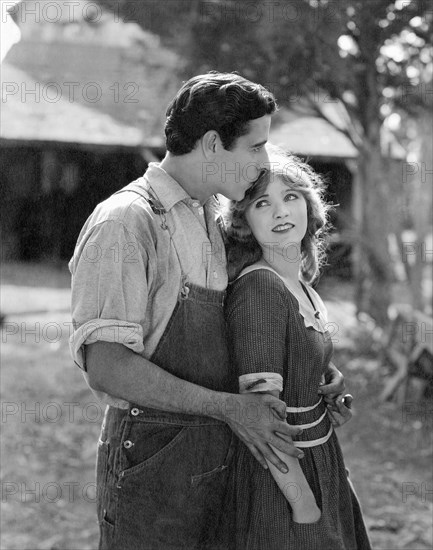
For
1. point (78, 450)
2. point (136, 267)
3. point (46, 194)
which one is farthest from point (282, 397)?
point (46, 194)

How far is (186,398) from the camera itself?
2.17 meters

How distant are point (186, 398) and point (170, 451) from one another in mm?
244

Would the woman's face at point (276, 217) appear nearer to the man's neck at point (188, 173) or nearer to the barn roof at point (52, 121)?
the man's neck at point (188, 173)

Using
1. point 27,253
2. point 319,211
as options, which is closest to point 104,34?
point 27,253

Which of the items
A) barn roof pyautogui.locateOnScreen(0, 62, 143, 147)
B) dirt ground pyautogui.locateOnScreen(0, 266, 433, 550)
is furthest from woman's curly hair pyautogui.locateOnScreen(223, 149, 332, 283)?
barn roof pyautogui.locateOnScreen(0, 62, 143, 147)

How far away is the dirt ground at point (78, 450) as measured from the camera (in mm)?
4469

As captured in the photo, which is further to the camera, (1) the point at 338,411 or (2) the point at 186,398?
(1) the point at 338,411

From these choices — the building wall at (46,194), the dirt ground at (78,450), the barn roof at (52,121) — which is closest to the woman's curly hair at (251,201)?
the dirt ground at (78,450)

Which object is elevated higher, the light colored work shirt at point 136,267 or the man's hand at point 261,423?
the light colored work shirt at point 136,267

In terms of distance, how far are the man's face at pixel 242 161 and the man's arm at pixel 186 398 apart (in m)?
0.62

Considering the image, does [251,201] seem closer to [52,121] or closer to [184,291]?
[184,291]

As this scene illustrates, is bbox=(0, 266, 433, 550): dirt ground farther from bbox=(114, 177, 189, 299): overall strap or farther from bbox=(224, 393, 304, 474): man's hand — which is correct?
bbox=(114, 177, 189, 299): overall strap

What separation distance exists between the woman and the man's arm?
0.08m

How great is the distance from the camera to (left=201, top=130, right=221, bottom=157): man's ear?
2336 millimetres
